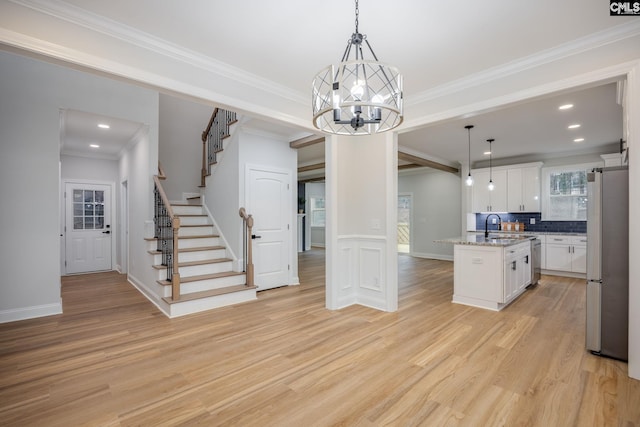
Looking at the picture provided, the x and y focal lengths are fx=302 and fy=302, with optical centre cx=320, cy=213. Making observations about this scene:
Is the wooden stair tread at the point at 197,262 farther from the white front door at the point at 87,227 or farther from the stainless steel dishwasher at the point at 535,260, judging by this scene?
the stainless steel dishwasher at the point at 535,260

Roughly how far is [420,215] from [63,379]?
8864mm

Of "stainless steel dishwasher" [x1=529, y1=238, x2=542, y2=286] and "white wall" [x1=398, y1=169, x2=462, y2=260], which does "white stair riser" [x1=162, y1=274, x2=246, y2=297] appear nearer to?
"stainless steel dishwasher" [x1=529, y1=238, x2=542, y2=286]

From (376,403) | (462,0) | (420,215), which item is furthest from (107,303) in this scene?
(420,215)

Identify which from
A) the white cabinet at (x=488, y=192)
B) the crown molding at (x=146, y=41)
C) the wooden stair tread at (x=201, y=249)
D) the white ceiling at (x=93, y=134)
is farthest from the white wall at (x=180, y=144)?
the white cabinet at (x=488, y=192)

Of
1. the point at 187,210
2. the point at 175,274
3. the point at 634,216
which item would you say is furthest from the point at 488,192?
the point at 175,274

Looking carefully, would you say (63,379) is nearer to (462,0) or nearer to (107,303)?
(107,303)

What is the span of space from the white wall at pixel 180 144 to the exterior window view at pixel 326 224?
894 millimetres

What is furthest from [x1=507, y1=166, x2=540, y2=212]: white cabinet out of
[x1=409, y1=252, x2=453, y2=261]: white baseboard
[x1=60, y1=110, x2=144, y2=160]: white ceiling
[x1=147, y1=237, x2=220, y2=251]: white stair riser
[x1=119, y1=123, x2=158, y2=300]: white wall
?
[x1=60, y1=110, x2=144, y2=160]: white ceiling

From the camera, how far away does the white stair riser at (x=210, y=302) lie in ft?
12.7

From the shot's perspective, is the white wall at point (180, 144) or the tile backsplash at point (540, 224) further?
the white wall at point (180, 144)

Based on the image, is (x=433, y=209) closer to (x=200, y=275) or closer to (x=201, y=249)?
(x=201, y=249)

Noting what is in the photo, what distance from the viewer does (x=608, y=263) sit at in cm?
270

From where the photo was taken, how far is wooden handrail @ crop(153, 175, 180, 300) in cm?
402

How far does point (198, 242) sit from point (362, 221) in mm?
2869
